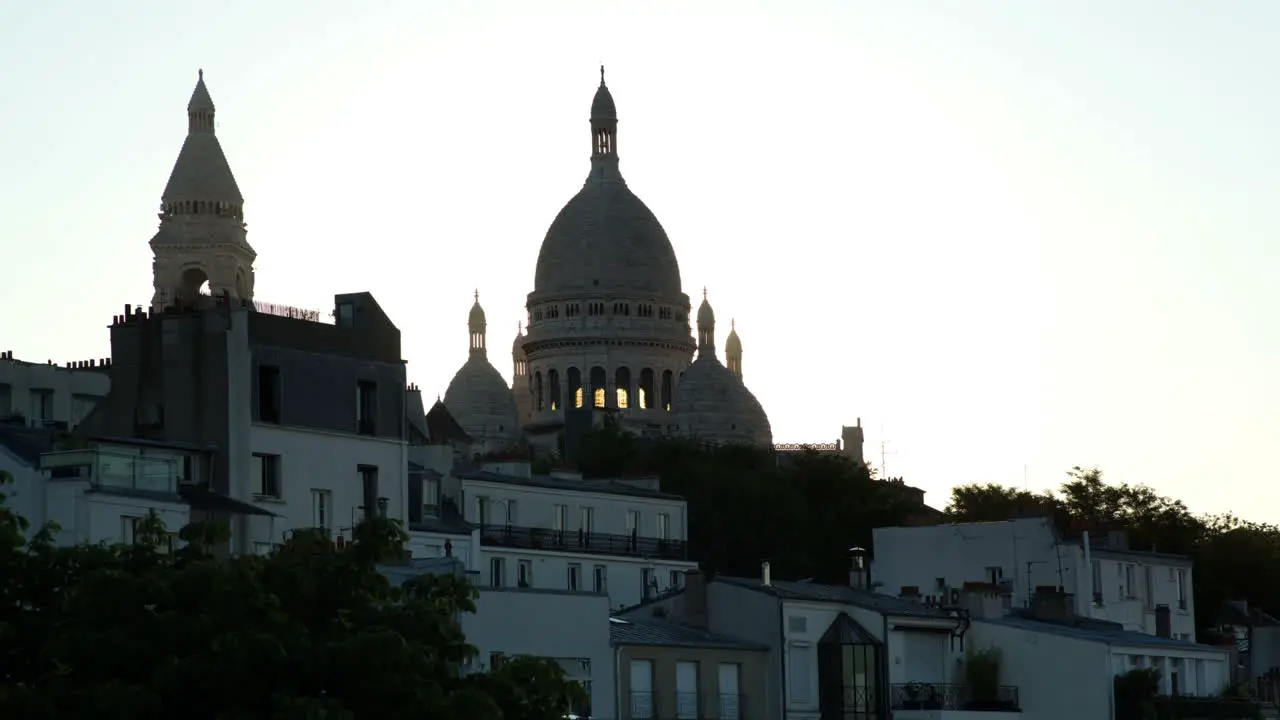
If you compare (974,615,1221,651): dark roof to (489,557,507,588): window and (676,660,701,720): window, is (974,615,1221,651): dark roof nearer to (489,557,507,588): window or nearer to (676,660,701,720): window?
(676,660,701,720): window

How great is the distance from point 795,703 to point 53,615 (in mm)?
27512

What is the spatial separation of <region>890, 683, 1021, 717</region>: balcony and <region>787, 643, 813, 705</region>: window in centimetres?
242

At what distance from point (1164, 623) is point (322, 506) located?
29627 millimetres

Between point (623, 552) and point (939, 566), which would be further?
point (623, 552)

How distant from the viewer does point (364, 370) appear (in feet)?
231

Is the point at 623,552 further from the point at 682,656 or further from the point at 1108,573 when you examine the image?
the point at 682,656

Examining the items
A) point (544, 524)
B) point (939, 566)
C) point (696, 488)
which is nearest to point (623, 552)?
point (544, 524)

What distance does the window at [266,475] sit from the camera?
66062 millimetres

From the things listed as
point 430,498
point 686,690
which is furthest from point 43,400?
point 686,690

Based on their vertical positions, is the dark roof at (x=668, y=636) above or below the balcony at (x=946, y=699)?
above

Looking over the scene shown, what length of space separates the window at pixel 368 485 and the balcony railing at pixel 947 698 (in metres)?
11.7

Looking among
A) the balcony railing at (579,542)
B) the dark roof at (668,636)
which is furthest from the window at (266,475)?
the balcony railing at (579,542)

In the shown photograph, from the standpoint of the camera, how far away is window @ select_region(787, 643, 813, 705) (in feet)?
218

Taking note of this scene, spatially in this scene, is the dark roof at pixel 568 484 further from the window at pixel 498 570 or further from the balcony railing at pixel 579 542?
the window at pixel 498 570
